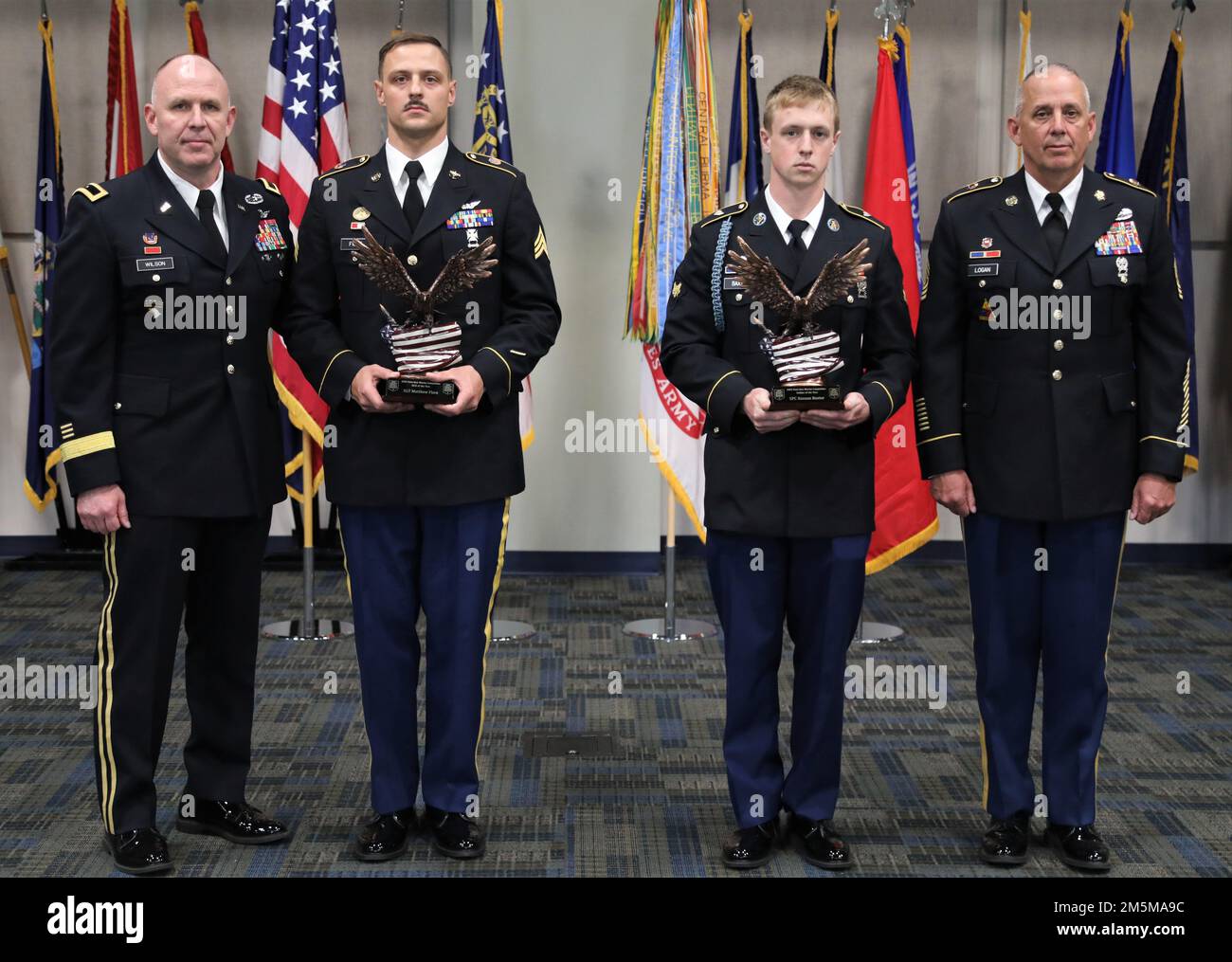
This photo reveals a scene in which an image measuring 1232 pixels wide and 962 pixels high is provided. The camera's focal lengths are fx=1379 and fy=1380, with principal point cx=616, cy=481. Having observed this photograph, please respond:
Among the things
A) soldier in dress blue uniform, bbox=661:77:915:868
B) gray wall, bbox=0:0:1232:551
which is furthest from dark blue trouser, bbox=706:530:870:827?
gray wall, bbox=0:0:1232:551

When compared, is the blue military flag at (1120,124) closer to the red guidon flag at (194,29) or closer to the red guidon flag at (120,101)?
the red guidon flag at (194,29)

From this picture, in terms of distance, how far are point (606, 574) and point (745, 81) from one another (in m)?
2.21

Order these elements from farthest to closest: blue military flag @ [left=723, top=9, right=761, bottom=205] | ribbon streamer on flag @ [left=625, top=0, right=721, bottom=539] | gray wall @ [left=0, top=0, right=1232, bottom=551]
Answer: gray wall @ [left=0, top=0, right=1232, bottom=551], blue military flag @ [left=723, top=9, right=761, bottom=205], ribbon streamer on flag @ [left=625, top=0, right=721, bottom=539]

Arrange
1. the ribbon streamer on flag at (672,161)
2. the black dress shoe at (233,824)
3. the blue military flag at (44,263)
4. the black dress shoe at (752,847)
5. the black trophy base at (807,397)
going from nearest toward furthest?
the black trophy base at (807,397) → the black dress shoe at (752,847) → the black dress shoe at (233,824) → the ribbon streamer on flag at (672,161) → the blue military flag at (44,263)

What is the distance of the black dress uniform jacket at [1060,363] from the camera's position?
2.70 metres

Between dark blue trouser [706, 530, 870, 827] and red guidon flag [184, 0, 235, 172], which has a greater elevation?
red guidon flag [184, 0, 235, 172]

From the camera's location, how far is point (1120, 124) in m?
5.50

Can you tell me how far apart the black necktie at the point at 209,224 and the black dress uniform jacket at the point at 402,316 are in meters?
0.16

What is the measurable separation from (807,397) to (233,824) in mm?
1507

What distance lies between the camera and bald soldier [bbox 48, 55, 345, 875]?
262 cm

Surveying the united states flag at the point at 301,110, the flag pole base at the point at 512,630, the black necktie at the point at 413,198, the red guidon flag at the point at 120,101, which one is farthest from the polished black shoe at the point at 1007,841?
the red guidon flag at the point at 120,101

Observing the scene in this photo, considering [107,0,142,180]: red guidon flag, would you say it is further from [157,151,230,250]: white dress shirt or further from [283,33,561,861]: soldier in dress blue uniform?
[283,33,561,861]: soldier in dress blue uniform
